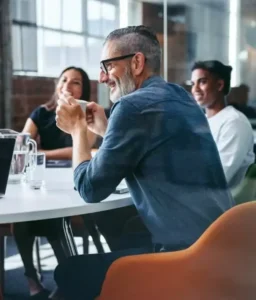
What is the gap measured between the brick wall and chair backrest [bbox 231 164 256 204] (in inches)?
63.0

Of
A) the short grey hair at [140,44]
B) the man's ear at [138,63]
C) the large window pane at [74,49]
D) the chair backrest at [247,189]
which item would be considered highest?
the large window pane at [74,49]

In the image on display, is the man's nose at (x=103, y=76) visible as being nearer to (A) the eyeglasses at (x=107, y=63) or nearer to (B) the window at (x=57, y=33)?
(A) the eyeglasses at (x=107, y=63)

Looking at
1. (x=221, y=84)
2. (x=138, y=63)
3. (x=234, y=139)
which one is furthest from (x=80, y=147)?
(x=221, y=84)

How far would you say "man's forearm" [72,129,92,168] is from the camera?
5.39ft

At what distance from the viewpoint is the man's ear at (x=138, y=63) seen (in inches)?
65.7

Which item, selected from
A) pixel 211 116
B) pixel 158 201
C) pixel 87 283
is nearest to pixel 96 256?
pixel 87 283

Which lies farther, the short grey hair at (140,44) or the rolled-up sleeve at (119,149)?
the short grey hair at (140,44)

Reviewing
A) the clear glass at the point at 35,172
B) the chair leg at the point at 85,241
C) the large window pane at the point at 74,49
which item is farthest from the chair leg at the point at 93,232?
the large window pane at the point at 74,49

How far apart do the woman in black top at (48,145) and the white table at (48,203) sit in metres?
0.53

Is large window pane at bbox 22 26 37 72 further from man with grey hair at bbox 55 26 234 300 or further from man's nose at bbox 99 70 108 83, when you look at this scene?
man with grey hair at bbox 55 26 234 300

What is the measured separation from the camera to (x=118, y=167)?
152cm

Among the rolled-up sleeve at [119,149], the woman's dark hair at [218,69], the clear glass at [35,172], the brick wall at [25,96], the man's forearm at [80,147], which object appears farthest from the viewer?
the brick wall at [25,96]

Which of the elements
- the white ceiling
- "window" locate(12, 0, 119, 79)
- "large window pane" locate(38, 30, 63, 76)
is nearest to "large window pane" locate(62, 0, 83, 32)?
"window" locate(12, 0, 119, 79)

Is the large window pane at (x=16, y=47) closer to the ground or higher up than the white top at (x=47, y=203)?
higher up
